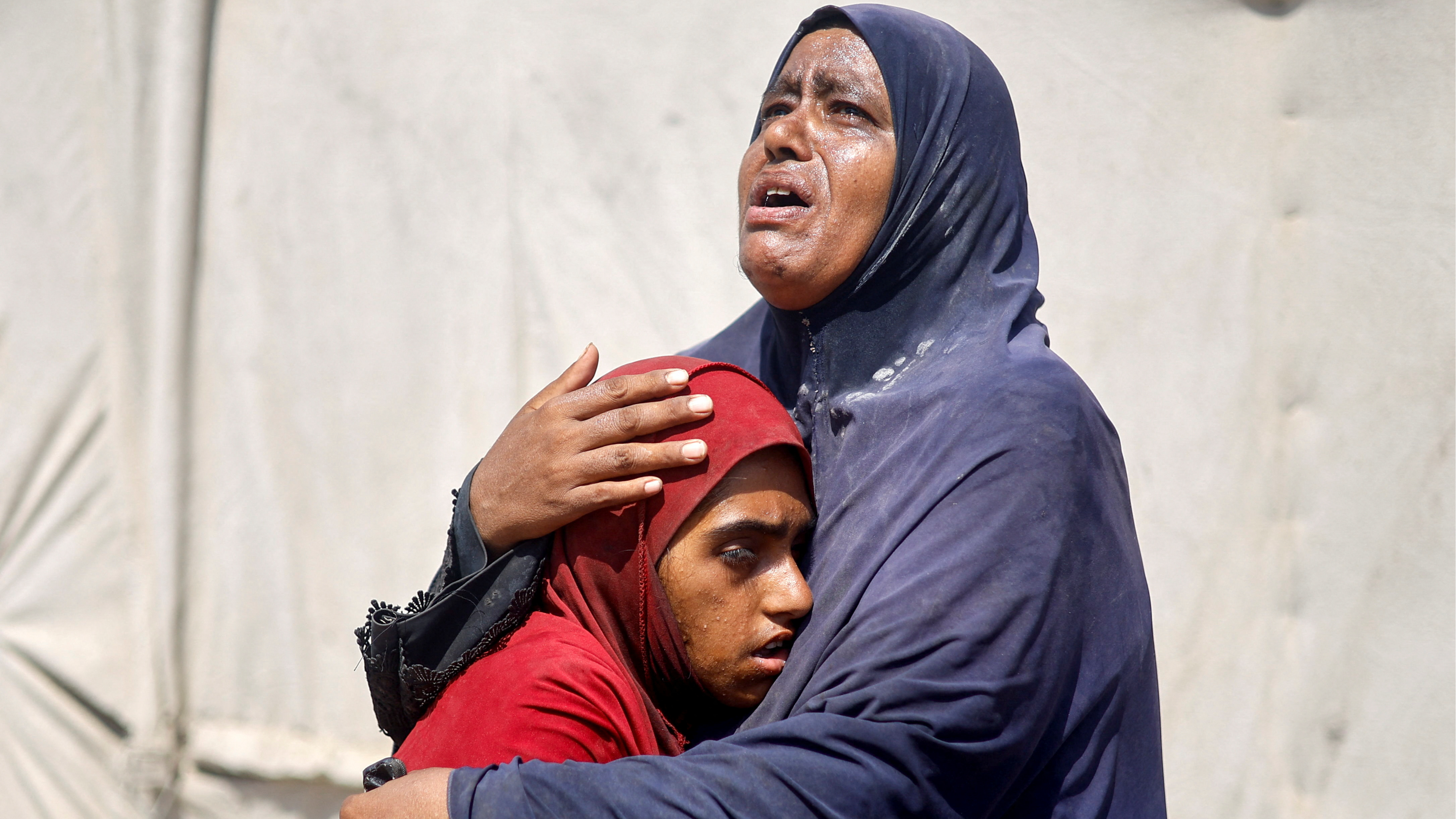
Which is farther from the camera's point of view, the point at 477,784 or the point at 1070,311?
the point at 1070,311

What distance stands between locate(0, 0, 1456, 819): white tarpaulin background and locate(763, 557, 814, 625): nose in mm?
2196

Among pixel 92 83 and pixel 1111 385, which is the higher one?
pixel 92 83

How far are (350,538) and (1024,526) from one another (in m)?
2.81

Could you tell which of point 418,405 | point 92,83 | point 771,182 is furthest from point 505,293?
point 771,182

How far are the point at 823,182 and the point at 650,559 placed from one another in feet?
2.17

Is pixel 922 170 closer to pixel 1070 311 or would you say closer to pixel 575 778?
pixel 575 778

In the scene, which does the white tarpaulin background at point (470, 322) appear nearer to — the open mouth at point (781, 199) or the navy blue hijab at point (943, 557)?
the navy blue hijab at point (943, 557)

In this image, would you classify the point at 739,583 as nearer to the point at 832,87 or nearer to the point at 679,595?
the point at 679,595

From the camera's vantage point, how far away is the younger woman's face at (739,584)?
1.60 metres

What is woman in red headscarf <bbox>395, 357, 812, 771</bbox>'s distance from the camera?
5.17ft

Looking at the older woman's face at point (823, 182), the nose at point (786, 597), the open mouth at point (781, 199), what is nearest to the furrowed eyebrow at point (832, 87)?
the older woman's face at point (823, 182)

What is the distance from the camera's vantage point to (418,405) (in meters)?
3.78

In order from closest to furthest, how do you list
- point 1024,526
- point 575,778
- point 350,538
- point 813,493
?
point 575,778
point 1024,526
point 813,493
point 350,538

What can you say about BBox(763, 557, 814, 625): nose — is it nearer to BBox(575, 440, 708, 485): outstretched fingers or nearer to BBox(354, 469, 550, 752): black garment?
BBox(575, 440, 708, 485): outstretched fingers
